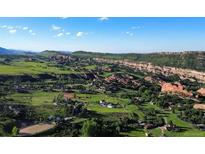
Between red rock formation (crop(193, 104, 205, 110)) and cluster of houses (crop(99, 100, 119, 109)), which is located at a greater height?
cluster of houses (crop(99, 100, 119, 109))

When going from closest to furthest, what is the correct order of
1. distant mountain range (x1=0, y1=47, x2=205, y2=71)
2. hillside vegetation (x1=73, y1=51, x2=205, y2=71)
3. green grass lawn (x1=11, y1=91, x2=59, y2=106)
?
green grass lawn (x1=11, y1=91, x2=59, y2=106) → distant mountain range (x1=0, y1=47, x2=205, y2=71) → hillside vegetation (x1=73, y1=51, x2=205, y2=71)

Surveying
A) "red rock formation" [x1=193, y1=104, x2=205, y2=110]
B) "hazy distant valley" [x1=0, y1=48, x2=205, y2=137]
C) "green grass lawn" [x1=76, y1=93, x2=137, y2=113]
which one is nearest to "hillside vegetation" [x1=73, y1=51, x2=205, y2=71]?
"hazy distant valley" [x1=0, y1=48, x2=205, y2=137]

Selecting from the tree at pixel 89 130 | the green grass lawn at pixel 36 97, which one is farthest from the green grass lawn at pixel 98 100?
the tree at pixel 89 130

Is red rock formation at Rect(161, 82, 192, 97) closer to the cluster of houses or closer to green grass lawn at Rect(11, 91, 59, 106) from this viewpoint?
the cluster of houses

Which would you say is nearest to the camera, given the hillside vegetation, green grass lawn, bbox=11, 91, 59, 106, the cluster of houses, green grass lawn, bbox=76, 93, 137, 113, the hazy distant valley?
the hazy distant valley

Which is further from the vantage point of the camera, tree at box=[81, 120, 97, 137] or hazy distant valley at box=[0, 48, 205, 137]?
hazy distant valley at box=[0, 48, 205, 137]

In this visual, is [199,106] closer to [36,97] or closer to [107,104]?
[107,104]

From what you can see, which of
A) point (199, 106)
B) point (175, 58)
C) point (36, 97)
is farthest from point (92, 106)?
point (175, 58)
